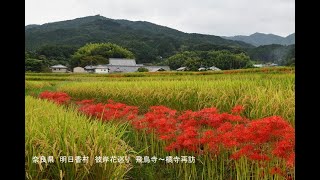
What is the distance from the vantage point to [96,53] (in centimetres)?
638

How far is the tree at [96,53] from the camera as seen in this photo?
6320mm

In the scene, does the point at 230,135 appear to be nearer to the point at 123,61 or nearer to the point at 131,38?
the point at 123,61

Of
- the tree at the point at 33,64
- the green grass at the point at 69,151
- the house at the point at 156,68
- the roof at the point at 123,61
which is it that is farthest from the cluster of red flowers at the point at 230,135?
the tree at the point at 33,64

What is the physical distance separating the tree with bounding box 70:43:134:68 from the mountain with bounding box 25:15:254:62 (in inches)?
3.8

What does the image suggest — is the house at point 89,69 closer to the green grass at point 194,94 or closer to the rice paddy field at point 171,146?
the rice paddy field at point 171,146

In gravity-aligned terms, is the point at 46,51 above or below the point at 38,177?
above

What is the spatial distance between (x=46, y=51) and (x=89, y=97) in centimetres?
223

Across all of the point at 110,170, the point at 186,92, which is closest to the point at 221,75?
the point at 186,92

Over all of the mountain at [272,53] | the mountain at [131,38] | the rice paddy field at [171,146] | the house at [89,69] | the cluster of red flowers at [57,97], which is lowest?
the rice paddy field at [171,146]

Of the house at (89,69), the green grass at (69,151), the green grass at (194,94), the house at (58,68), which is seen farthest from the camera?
the house at (58,68)

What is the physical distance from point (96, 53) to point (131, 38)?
0.80 m

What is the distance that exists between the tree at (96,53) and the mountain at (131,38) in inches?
3.8
